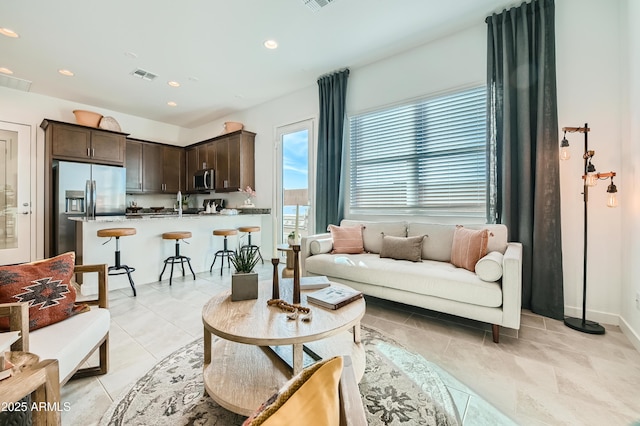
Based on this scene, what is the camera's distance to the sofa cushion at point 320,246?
330 cm

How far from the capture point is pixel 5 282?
4.36 ft

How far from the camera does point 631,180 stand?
226 centimetres

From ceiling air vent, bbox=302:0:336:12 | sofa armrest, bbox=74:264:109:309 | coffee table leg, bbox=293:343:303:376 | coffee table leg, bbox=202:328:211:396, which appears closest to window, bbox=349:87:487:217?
ceiling air vent, bbox=302:0:336:12

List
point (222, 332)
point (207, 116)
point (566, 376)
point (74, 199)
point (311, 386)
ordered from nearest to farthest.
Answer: point (311, 386) < point (222, 332) < point (566, 376) < point (74, 199) < point (207, 116)

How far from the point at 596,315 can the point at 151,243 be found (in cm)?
512

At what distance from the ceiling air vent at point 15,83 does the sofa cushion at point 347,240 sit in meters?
5.40

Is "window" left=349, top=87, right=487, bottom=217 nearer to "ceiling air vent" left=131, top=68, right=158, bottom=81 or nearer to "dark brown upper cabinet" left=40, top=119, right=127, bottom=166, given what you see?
"ceiling air vent" left=131, top=68, right=158, bottom=81

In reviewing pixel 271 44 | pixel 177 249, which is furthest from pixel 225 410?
pixel 271 44

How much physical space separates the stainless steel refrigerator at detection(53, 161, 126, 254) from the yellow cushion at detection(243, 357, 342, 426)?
5.34 metres

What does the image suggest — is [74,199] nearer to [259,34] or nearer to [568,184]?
[259,34]

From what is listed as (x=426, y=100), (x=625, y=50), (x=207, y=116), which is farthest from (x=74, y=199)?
(x=625, y=50)

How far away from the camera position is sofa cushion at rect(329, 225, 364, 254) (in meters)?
3.36

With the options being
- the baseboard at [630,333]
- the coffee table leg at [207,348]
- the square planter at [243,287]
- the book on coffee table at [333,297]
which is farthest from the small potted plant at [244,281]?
the baseboard at [630,333]

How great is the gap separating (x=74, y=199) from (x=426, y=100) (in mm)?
5683
